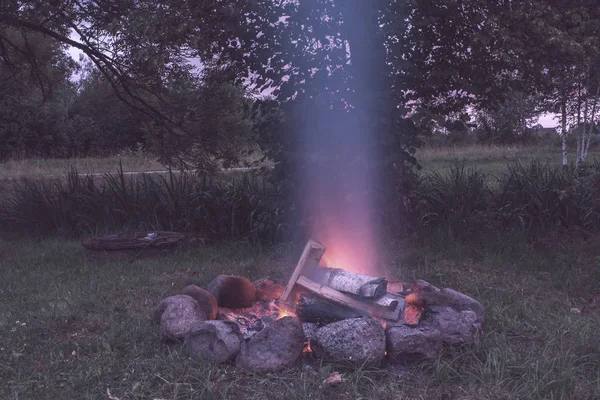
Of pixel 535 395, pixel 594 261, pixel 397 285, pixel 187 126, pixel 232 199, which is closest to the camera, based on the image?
pixel 535 395

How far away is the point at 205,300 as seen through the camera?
4.30 m

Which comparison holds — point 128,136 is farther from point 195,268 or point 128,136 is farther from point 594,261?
point 594,261

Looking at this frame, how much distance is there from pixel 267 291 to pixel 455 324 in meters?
1.60

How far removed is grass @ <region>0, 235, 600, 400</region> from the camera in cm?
326

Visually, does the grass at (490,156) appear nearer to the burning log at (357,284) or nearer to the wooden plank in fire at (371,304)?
the burning log at (357,284)

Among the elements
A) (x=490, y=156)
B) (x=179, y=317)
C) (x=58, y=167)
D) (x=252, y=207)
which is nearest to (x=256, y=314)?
(x=179, y=317)

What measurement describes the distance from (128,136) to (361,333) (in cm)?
2382

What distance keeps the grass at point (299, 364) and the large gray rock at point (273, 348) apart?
6 cm

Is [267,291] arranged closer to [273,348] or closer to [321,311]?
[321,311]

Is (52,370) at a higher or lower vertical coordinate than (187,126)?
lower

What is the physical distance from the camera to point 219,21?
5527 millimetres

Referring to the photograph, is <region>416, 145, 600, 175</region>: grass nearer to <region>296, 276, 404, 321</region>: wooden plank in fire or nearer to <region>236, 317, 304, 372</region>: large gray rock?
<region>296, 276, 404, 321</region>: wooden plank in fire

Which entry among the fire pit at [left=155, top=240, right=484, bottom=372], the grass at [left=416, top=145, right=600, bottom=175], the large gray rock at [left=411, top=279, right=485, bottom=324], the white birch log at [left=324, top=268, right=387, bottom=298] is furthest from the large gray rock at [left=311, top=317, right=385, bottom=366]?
the grass at [left=416, top=145, right=600, bottom=175]

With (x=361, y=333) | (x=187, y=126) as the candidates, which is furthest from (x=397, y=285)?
(x=187, y=126)
